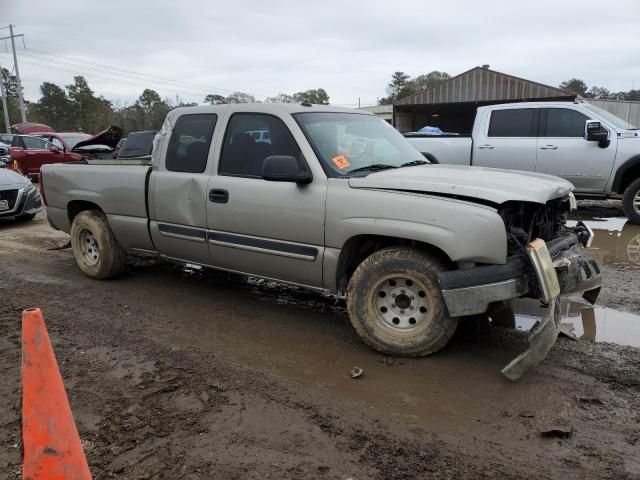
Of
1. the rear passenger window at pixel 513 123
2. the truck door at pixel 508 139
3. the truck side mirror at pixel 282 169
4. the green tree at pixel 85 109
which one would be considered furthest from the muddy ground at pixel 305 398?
the green tree at pixel 85 109

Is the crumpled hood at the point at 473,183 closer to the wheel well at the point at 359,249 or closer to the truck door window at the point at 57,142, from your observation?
the wheel well at the point at 359,249

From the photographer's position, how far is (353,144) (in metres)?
4.44

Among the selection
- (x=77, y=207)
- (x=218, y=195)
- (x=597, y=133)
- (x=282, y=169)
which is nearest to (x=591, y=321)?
(x=282, y=169)

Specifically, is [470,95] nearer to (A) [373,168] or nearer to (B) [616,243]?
(B) [616,243]

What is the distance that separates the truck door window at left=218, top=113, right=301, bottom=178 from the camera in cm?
434

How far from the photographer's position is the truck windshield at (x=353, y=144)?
4.18 meters

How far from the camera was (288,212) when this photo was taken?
418 centimetres

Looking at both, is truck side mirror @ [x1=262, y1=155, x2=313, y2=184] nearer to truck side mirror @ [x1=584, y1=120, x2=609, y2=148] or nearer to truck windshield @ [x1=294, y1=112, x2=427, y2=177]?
truck windshield @ [x1=294, y1=112, x2=427, y2=177]

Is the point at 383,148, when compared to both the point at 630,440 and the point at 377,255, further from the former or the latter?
the point at 630,440

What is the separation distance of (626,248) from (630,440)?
5.16 metres

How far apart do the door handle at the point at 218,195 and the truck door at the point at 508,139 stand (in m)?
6.51

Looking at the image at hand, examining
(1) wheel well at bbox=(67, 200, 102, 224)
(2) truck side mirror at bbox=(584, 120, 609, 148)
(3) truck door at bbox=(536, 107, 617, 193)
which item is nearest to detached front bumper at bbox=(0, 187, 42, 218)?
(1) wheel well at bbox=(67, 200, 102, 224)

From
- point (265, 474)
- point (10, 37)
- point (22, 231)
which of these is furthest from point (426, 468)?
point (10, 37)

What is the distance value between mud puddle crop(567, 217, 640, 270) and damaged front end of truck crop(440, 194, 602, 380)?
10.4 ft
